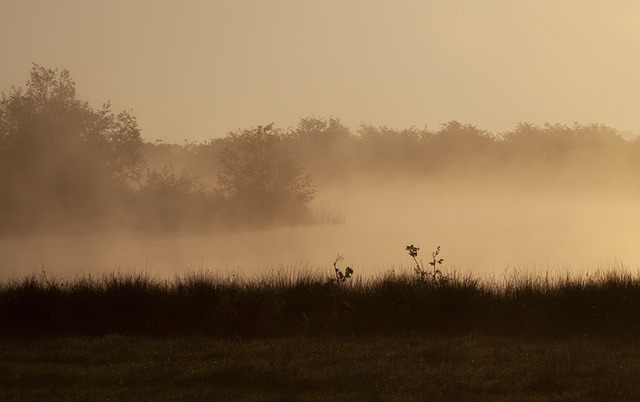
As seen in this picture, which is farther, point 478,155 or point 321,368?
point 478,155

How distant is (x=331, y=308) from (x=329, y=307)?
0.07 m

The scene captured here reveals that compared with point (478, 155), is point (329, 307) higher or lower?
lower

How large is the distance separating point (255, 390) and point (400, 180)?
8861cm

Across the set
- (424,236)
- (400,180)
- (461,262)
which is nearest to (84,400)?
(461,262)

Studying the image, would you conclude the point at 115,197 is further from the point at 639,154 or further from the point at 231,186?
the point at 639,154

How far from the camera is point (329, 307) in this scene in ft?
56.5

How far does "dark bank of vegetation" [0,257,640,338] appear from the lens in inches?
648

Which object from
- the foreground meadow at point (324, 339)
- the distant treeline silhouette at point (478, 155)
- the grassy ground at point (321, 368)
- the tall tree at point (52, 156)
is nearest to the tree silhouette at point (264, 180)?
the tall tree at point (52, 156)

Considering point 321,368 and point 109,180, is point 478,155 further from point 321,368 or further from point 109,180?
point 321,368

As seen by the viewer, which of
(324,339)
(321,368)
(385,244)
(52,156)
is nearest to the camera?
(321,368)

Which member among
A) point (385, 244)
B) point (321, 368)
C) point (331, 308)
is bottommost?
point (321, 368)

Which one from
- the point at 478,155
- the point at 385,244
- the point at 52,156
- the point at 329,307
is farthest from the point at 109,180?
the point at 478,155

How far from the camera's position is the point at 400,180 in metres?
100

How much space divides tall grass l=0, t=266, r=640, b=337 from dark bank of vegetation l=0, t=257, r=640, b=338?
0.02 m
